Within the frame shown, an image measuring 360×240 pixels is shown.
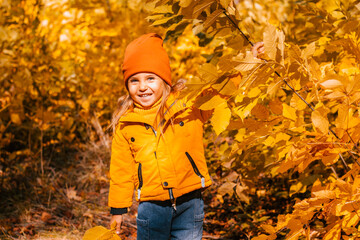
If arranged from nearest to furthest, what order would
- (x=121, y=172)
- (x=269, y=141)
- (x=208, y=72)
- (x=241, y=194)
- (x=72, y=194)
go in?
(x=208, y=72), (x=269, y=141), (x=121, y=172), (x=241, y=194), (x=72, y=194)

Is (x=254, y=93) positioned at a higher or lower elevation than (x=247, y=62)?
lower

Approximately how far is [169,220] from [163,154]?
0.32m

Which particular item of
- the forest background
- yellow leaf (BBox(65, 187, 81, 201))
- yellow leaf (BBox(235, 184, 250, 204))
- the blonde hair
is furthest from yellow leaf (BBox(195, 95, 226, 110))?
yellow leaf (BBox(65, 187, 81, 201))

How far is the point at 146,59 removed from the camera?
6.19 ft

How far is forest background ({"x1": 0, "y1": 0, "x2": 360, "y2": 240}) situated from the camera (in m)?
1.32

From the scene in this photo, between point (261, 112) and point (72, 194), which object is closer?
point (261, 112)

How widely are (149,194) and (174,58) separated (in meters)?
2.21

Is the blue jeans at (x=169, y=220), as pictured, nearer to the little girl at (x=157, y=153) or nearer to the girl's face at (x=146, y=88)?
the little girl at (x=157, y=153)

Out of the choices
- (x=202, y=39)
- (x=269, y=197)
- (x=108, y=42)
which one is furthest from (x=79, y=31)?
(x=269, y=197)

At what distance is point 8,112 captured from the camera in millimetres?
3641

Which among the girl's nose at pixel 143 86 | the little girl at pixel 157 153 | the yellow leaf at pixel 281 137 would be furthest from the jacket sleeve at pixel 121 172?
the yellow leaf at pixel 281 137

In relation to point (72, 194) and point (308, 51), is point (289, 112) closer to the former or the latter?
point (308, 51)

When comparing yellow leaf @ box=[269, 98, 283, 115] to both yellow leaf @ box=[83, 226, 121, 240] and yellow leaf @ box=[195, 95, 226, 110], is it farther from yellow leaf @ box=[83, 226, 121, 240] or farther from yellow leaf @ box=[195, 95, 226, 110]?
yellow leaf @ box=[83, 226, 121, 240]


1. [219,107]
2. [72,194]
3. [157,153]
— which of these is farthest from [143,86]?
[72,194]
